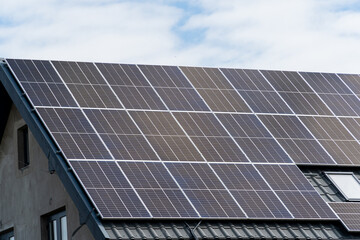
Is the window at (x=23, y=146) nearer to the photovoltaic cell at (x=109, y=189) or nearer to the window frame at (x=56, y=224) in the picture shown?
the window frame at (x=56, y=224)

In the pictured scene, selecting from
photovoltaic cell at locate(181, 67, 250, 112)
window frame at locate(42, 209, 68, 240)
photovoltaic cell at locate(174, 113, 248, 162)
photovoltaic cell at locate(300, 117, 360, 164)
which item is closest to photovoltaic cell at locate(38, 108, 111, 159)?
window frame at locate(42, 209, 68, 240)

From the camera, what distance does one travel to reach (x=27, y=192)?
31.7 m

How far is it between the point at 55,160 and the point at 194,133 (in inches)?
174

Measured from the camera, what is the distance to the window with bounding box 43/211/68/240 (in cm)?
2914

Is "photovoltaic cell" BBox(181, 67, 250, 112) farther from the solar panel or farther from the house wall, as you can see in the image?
the house wall

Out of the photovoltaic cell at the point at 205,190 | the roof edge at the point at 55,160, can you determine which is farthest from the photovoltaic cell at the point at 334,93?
the roof edge at the point at 55,160

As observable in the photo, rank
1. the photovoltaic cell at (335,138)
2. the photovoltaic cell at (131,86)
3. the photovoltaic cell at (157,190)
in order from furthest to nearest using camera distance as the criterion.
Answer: the photovoltaic cell at (335,138)
the photovoltaic cell at (131,86)
the photovoltaic cell at (157,190)

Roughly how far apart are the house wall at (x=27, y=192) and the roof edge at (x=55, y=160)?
130cm

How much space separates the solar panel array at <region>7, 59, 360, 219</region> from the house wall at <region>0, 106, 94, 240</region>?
1.89 m

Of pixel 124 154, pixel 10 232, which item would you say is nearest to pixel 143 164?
pixel 124 154

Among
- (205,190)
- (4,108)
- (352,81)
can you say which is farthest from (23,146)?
(352,81)

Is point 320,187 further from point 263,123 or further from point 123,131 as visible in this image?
point 123,131

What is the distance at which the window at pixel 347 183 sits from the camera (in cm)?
2870

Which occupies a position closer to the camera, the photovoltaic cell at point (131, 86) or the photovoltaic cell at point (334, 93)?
the photovoltaic cell at point (131, 86)
